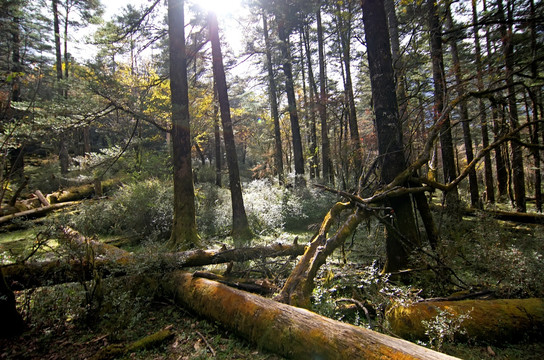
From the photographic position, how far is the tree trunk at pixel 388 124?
14.2 feet

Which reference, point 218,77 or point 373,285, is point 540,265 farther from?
point 218,77

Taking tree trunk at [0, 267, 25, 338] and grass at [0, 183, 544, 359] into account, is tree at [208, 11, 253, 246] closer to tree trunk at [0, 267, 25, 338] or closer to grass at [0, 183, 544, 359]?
grass at [0, 183, 544, 359]

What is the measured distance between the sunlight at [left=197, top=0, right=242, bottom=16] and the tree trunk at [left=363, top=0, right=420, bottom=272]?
684cm

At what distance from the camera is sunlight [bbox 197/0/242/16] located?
9328 mm

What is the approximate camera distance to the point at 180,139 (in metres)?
7.34

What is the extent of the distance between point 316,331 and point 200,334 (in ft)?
5.65

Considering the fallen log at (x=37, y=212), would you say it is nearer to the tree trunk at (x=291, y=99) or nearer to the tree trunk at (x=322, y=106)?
the tree trunk at (x=291, y=99)

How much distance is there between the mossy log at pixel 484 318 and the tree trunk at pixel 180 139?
215 inches

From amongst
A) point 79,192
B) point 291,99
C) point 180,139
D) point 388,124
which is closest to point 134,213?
point 180,139

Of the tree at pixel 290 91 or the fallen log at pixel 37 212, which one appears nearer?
the fallen log at pixel 37 212

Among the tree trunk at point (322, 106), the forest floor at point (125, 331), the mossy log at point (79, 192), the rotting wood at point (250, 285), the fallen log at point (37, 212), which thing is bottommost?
the forest floor at point (125, 331)

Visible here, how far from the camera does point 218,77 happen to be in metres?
9.46

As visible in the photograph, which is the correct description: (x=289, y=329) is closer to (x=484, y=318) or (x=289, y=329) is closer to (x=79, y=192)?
(x=484, y=318)

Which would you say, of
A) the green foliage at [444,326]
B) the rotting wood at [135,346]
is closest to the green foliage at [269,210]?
the rotting wood at [135,346]
